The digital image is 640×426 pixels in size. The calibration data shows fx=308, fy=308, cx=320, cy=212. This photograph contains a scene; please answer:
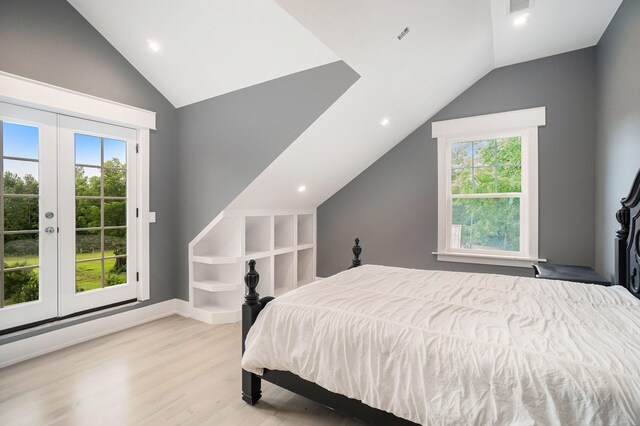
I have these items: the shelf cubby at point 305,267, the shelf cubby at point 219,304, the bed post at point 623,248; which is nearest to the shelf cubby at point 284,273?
the shelf cubby at point 305,267

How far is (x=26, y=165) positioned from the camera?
2598mm

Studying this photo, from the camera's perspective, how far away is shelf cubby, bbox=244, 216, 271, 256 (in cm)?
381

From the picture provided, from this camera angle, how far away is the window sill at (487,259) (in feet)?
10.5

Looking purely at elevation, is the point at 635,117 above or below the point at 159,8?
below

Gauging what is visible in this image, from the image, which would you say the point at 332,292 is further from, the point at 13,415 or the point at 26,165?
the point at 26,165

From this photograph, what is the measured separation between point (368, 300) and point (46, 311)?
2.85 meters

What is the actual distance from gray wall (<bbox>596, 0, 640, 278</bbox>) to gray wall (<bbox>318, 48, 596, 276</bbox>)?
0.48 feet

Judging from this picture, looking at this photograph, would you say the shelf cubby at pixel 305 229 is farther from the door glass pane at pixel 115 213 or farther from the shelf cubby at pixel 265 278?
the door glass pane at pixel 115 213

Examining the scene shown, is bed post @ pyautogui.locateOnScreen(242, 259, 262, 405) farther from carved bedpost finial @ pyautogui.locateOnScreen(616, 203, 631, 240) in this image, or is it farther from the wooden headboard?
carved bedpost finial @ pyautogui.locateOnScreen(616, 203, 631, 240)

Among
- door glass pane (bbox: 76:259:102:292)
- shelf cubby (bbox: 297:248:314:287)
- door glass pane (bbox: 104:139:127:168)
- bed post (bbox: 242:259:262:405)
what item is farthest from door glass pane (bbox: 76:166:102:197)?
shelf cubby (bbox: 297:248:314:287)

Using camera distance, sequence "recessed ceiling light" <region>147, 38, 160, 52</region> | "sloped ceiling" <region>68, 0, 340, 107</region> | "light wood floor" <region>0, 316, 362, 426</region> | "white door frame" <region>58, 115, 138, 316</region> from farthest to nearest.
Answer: "recessed ceiling light" <region>147, 38, 160, 52</region>
"white door frame" <region>58, 115, 138, 316</region>
"sloped ceiling" <region>68, 0, 340, 107</region>
"light wood floor" <region>0, 316, 362, 426</region>

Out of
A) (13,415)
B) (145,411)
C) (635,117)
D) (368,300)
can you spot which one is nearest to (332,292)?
(368,300)

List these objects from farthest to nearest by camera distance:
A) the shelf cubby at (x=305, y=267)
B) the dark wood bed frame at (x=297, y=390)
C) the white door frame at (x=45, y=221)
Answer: the shelf cubby at (x=305, y=267) < the white door frame at (x=45, y=221) < the dark wood bed frame at (x=297, y=390)

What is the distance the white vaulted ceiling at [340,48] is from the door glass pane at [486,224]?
1.18 meters
